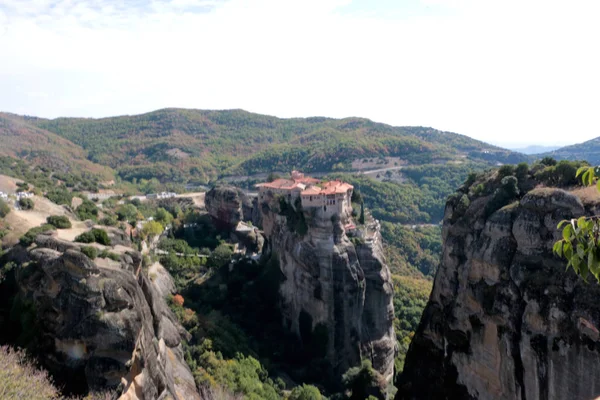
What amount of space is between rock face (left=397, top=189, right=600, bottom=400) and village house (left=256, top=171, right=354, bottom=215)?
13.2 metres

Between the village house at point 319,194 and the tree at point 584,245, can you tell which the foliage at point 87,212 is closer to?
the village house at point 319,194

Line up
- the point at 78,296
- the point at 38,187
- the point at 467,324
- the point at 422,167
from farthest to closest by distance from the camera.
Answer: the point at 422,167
the point at 38,187
the point at 467,324
the point at 78,296

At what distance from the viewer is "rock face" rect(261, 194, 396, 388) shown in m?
40.1

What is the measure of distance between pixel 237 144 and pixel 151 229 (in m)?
103

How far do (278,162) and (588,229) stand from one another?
11848 cm

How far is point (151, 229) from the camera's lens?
50844mm

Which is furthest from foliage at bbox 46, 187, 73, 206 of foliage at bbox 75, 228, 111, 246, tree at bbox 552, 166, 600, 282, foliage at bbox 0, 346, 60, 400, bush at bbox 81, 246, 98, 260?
tree at bbox 552, 166, 600, 282

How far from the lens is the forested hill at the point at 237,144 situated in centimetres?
12056

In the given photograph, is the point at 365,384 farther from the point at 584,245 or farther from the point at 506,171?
the point at 584,245

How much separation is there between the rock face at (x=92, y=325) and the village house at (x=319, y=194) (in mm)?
20379

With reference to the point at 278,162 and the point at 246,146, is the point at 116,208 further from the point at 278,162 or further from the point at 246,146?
the point at 246,146

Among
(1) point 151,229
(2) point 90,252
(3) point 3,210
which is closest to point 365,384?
(2) point 90,252

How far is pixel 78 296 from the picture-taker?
68.9ft

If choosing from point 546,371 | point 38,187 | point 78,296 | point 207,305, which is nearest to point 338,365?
point 207,305
